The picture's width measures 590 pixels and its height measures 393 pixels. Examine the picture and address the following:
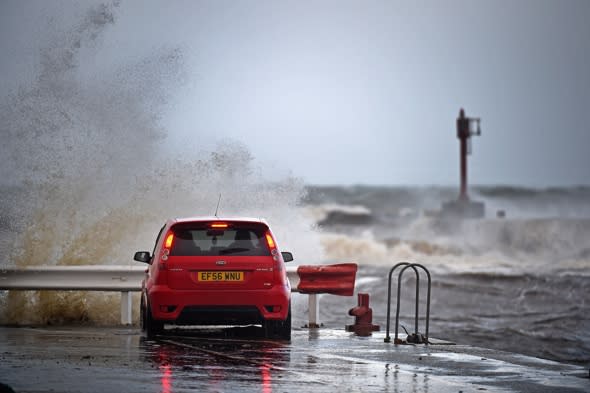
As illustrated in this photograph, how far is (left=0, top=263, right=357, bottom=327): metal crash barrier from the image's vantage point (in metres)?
21.0

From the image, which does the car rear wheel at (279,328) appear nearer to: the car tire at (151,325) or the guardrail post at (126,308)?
the car tire at (151,325)

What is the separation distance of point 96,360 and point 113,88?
27.5 meters

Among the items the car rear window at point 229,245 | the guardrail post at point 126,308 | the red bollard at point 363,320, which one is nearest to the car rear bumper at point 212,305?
the car rear window at point 229,245

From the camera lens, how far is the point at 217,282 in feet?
58.2

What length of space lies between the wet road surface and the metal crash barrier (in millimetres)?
1668

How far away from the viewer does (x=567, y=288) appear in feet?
194

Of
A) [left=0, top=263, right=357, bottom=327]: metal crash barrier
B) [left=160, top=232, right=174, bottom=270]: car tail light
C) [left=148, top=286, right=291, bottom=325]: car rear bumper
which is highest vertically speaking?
[left=160, top=232, right=174, bottom=270]: car tail light

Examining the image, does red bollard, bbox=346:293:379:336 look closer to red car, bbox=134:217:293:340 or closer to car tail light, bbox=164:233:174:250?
red car, bbox=134:217:293:340

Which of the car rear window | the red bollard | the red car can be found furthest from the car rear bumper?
the red bollard

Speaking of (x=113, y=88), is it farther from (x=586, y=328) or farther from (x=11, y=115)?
(x=586, y=328)

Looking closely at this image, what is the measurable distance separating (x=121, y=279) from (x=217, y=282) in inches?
164

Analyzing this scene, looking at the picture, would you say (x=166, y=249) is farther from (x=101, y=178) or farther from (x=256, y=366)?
(x=101, y=178)

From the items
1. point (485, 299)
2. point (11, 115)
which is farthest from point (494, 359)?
point (485, 299)

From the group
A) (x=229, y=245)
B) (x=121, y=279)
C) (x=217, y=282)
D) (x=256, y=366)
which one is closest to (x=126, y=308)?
(x=121, y=279)
